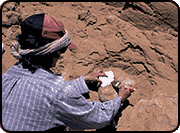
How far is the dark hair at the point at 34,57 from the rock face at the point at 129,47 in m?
0.79

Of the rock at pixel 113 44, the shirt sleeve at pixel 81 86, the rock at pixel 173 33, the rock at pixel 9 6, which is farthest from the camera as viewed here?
the rock at pixel 9 6

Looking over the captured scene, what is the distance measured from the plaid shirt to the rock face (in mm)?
757

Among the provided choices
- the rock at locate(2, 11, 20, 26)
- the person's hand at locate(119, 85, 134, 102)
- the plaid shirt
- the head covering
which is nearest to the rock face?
the rock at locate(2, 11, 20, 26)

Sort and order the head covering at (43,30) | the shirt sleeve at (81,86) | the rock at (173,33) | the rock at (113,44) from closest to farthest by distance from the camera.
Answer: the head covering at (43,30)
the shirt sleeve at (81,86)
the rock at (173,33)
the rock at (113,44)

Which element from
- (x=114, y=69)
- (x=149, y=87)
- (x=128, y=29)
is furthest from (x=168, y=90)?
(x=128, y=29)

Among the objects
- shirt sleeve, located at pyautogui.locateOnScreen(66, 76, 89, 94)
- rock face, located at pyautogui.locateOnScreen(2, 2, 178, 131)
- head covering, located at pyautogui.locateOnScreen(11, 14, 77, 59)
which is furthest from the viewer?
rock face, located at pyautogui.locateOnScreen(2, 2, 178, 131)

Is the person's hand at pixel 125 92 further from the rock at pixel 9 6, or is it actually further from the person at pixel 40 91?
the rock at pixel 9 6

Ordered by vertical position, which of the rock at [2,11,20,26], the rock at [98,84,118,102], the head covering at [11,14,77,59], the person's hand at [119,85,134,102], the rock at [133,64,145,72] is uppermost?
the head covering at [11,14,77,59]

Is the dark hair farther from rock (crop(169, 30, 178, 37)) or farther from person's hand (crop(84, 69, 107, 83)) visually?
rock (crop(169, 30, 178, 37))

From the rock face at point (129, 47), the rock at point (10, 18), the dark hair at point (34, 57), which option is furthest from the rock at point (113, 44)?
the rock at point (10, 18)

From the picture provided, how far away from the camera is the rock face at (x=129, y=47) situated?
1970mm

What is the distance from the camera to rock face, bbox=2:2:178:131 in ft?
6.46

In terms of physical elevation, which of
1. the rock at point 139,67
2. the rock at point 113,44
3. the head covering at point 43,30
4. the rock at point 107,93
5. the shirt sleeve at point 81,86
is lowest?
the rock at point 107,93

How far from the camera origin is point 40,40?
1.40 meters
